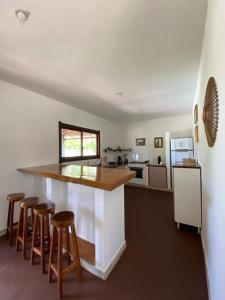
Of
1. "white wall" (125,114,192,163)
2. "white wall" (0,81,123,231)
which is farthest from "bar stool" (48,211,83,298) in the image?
"white wall" (125,114,192,163)

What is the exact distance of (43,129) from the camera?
10.7 ft

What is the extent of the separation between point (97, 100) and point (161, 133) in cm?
306

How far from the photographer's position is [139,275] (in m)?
1.71

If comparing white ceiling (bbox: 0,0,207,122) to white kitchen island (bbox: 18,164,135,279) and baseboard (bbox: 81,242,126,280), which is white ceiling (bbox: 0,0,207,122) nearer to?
white kitchen island (bbox: 18,164,135,279)

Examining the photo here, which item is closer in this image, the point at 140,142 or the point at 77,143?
the point at 77,143

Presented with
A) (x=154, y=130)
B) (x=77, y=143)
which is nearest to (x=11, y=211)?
(x=77, y=143)

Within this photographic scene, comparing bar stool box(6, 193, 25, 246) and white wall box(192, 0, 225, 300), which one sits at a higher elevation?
white wall box(192, 0, 225, 300)

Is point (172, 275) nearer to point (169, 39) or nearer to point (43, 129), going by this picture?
point (169, 39)

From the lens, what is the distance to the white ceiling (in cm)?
129

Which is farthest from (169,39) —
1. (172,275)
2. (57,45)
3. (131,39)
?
(172,275)

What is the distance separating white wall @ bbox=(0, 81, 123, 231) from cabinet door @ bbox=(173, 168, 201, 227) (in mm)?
2632

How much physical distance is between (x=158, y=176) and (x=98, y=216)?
12.7 ft

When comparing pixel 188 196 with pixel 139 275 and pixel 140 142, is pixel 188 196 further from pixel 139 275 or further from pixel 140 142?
pixel 140 142

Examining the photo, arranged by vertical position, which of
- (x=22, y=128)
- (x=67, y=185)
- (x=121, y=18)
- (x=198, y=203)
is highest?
(x=121, y=18)
